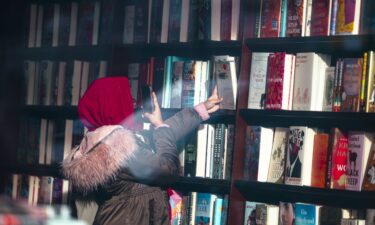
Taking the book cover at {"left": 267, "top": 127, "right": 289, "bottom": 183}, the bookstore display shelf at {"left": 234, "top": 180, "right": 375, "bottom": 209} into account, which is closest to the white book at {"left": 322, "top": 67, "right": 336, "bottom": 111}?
the book cover at {"left": 267, "top": 127, "right": 289, "bottom": 183}

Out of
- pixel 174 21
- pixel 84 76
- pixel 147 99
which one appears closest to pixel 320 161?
pixel 147 99

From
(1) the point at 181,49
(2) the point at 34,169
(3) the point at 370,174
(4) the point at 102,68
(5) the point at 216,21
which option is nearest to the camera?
(3) the point at 370,174

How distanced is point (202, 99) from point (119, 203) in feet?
2.06

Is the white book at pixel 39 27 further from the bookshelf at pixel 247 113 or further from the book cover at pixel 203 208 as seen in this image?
the book cover at pixel 203 208

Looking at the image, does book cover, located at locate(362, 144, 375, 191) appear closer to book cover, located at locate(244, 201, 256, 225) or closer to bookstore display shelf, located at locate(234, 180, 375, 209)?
bookstore display shelf, located at locate(234, 180, 375, 209)

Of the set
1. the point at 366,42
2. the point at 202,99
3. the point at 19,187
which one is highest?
the point at 366,42

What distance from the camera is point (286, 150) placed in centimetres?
275

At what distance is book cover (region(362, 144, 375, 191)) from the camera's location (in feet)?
8.29

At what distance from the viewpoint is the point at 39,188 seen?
3.62 m

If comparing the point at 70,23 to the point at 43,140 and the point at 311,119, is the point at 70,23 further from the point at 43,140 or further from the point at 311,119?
the point at 311,119

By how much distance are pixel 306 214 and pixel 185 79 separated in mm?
836

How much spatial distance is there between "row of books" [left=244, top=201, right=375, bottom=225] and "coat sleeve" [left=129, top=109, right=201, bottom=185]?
384mm

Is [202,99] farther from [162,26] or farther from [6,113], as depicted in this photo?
[6,113]

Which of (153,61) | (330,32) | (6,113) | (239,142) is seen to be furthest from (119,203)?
(6,113)
